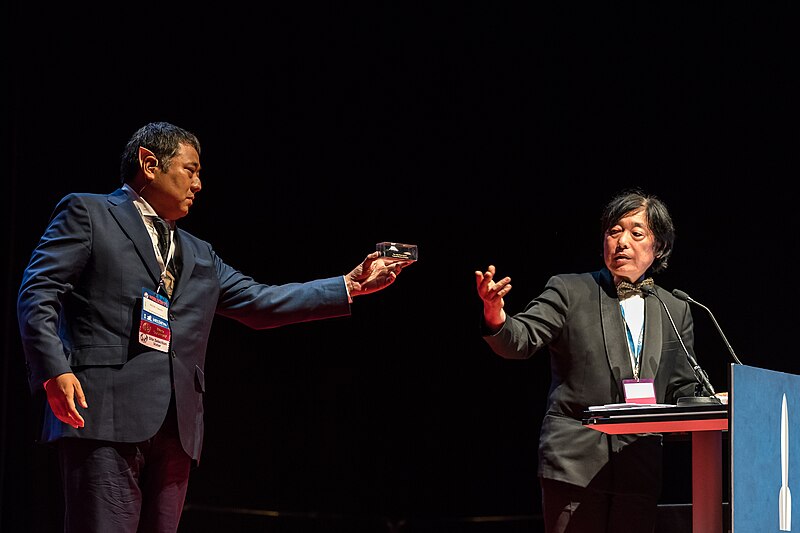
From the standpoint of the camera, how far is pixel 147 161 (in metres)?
2.61

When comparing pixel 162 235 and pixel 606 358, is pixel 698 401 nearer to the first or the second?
pixel 606 358

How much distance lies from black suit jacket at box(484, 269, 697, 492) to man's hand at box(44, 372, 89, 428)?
115 centimetres

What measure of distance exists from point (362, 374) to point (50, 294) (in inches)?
112

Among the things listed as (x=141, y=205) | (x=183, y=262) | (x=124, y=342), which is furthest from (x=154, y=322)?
(x=141, y=205)

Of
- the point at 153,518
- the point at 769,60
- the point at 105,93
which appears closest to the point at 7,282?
the point at 105,93

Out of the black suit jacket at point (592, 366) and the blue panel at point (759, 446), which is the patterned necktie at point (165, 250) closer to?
the black suit jacket at point (592, 366)

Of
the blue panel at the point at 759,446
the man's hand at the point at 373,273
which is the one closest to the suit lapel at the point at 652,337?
the blue panel at the point at 759,446

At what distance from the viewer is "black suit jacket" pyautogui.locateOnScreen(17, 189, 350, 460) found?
87.8 inches

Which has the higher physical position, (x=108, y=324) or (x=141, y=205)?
(x=141, y=205)

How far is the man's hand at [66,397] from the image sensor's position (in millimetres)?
2137

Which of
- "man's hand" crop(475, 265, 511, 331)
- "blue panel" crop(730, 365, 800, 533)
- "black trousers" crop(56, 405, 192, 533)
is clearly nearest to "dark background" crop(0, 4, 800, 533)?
"man's hand" crop(475, 265, 511, 331)

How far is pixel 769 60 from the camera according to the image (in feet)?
14.8

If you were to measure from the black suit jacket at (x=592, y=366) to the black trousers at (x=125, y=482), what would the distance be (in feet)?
3.14

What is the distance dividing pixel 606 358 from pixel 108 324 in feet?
4.81
